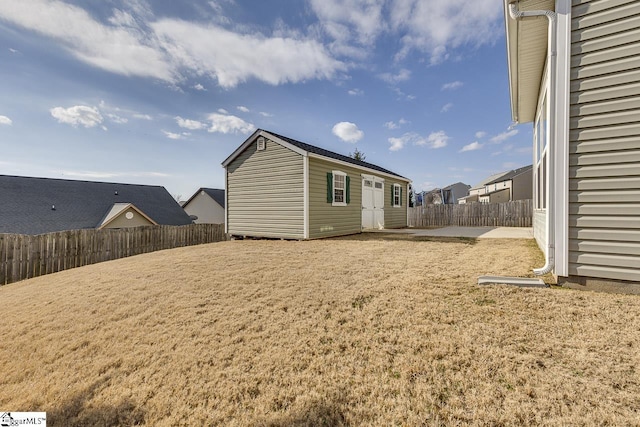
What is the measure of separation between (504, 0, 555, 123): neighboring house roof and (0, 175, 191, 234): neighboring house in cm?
2078

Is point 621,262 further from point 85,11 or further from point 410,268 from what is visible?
point 85,11

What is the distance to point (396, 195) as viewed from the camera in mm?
15094

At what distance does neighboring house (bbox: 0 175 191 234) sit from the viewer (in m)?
14.9

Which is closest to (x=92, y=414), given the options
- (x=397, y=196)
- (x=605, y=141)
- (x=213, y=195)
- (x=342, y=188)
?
(x=605, y=141)

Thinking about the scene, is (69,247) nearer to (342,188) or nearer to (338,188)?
(338,188)

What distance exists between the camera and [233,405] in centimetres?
173

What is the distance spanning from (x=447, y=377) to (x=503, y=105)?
804 cm

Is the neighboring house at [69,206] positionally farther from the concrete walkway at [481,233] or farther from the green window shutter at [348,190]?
the concrete walkway at [481,233]

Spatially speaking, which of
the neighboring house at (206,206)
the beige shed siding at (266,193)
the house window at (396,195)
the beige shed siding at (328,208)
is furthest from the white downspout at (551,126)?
the neighboring house at (206,206)

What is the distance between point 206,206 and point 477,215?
24.3 meters

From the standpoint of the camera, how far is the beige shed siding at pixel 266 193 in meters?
8.98

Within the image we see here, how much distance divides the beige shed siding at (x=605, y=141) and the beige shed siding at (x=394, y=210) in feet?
34.8

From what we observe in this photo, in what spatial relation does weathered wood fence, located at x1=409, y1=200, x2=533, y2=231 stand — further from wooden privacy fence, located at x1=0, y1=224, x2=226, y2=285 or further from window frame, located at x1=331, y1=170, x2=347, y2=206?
wooden privacy fence, located at x1=0, y1=224, x2=226, y2=285

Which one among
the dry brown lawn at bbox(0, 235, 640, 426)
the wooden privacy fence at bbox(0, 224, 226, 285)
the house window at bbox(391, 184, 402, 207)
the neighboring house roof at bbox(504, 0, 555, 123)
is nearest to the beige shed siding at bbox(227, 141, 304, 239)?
the wooden privacy fence at bbox(0, 224, 226, 285)
